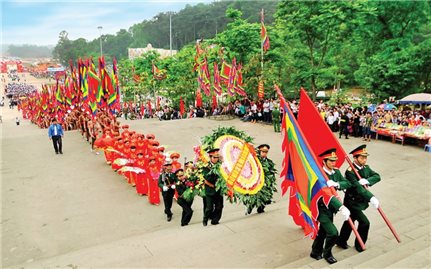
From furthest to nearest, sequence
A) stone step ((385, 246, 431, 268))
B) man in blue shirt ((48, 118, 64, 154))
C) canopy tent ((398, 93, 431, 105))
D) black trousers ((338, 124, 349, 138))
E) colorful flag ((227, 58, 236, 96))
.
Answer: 1. colorful flag ((227, 58, 236, 96))
2. canopy tent ((398, 93, 431, 105))
3. black trousers ((338, 124, 349, 138))
4. man in blue shirt ((48, 118, 64, 154))
5. stone step ((385, 246, 431, 268))

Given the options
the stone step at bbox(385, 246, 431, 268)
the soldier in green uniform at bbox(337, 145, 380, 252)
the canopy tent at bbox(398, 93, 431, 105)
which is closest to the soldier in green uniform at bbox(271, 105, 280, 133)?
the canopy tent at bbox(398, 93, 431, 105)

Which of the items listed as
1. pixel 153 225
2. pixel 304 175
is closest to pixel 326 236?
pixel 304 175

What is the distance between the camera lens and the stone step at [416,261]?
13.9ft

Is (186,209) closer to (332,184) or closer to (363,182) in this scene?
(332,184)

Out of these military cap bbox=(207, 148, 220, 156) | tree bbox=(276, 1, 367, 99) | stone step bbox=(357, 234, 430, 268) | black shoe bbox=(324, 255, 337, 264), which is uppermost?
tree bbox=(276, 1, 367, 99)

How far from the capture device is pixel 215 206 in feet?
21.5

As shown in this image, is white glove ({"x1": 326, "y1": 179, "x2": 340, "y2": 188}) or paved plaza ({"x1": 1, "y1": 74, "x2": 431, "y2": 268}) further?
paved plaza ({"x1": 1, "y1": 74, "x2": 431, "y2": 268})

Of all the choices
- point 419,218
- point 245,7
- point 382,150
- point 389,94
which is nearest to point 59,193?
point 419,218

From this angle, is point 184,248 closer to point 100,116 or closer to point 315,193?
point 315,193

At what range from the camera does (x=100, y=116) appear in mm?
14617

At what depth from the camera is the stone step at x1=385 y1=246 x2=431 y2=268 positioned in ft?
13.9

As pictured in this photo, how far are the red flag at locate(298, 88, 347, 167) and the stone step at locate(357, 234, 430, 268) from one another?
141cm

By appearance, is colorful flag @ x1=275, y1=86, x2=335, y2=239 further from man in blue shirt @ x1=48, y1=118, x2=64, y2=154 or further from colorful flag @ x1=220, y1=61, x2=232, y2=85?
colorful flag @ x1=220, y1=61, x2=232, y2=85

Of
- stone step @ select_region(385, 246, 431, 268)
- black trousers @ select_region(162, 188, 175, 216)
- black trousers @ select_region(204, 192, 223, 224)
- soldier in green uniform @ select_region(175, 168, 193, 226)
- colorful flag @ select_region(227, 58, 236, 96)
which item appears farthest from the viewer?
colorful flag @ select_region(227, 58, 236, 96)
